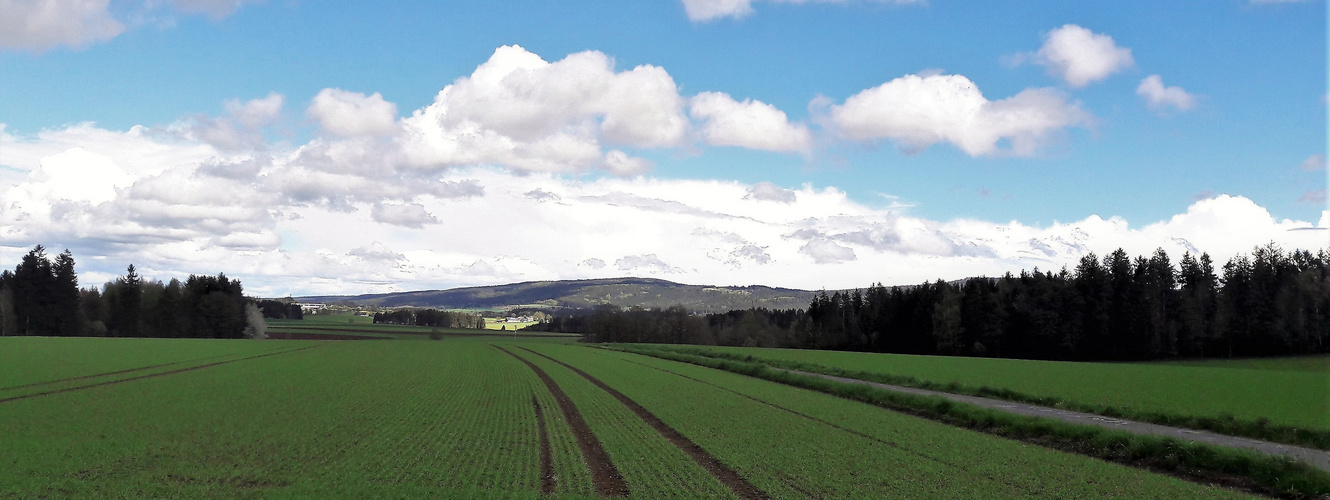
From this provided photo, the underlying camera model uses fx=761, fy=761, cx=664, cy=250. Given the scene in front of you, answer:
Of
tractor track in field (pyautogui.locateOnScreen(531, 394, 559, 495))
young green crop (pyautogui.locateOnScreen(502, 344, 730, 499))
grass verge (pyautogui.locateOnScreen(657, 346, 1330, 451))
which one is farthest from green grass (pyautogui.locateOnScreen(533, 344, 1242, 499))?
grass verge (pyautogui.locateOnScreen(657, 346, 1330, 451))

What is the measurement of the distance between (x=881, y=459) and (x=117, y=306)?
132022 millimetres

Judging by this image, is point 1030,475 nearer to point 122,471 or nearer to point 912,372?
point 122,471

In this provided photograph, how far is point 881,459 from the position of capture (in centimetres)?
1845

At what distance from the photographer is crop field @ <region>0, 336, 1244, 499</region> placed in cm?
1509

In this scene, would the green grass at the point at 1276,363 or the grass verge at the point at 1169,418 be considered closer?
the grass verge at the point at 1169,418

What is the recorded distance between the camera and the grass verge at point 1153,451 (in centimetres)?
1595

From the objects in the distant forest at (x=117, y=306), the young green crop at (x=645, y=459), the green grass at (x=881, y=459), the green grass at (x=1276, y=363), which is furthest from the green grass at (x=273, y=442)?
the distant forest at (x=117, y=306)

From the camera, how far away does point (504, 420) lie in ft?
83.6

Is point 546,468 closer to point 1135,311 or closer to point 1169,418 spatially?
point 1169,418

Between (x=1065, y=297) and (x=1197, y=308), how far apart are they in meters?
13.9

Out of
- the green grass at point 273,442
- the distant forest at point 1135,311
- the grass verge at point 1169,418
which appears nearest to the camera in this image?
the green grass at point 273,442

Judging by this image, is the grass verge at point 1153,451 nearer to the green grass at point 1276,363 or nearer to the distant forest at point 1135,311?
the green grass at point 1276,363

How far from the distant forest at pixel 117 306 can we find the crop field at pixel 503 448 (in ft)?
290

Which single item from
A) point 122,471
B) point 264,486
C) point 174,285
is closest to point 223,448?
point 122,471
